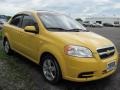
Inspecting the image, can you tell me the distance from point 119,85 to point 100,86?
0.51 meters

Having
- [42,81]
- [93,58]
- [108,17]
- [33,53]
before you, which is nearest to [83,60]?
[93,58]

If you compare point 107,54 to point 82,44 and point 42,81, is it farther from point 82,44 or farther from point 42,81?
Result: point 42,81

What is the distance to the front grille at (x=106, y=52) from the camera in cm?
519

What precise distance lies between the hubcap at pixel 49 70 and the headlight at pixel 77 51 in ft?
2.02

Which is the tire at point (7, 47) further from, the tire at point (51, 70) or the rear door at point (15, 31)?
the tire at point (51, 70)

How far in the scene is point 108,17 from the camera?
94.4 meters

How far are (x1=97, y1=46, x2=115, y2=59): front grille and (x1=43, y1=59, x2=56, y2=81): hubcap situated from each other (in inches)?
43.3

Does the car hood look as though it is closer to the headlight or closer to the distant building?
the headlight

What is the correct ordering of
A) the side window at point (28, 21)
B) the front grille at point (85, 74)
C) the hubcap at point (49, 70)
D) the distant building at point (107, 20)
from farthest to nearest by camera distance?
1. the distant building at point (107, 20)
2. the side window at point (28, 21)
3. the hubcap at point (49, 70)
4. the front grille at point (85, 74)

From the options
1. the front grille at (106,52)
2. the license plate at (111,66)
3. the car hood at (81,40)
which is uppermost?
the car hood at (81,40)

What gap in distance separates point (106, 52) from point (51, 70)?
1335 millimetres

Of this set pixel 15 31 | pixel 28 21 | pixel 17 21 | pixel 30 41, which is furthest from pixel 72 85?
pixel 17 21

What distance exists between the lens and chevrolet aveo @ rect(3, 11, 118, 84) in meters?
5.02

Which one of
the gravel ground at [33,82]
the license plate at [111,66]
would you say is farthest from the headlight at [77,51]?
the gravel ground at [33,82]
